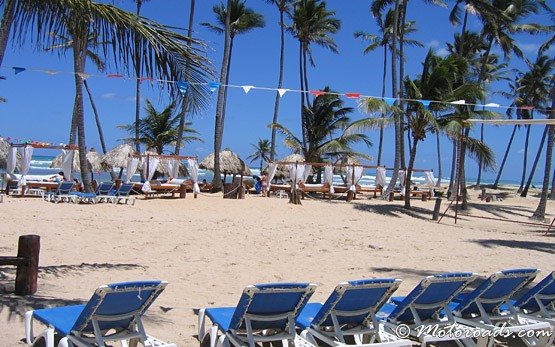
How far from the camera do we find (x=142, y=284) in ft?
12.1

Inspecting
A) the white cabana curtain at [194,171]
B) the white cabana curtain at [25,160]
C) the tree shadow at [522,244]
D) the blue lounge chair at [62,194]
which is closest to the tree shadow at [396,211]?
the tree shadow at [522,244]

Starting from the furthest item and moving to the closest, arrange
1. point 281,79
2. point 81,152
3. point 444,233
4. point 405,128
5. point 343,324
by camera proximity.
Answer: point 281,79 < point 405,128 < point 81,152 < point 444,233 < point 343,324

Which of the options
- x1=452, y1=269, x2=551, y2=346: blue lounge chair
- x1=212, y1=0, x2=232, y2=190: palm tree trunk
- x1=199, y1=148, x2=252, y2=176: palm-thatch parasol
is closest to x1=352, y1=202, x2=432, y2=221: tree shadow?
x1=212, y1=0, x2=232, y2=190: palm tree trunk

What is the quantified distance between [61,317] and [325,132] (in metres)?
24.8

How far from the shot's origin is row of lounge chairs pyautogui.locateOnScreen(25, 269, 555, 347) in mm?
3701

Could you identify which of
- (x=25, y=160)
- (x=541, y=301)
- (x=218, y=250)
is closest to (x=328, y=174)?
(x=25, y=160)

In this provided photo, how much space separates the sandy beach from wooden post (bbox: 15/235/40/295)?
3.9 inches

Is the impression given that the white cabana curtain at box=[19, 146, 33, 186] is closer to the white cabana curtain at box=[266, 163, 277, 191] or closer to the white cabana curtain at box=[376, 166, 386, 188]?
the white cabana curtain at box=[266, 163, 277, 191]

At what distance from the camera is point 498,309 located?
188 inches

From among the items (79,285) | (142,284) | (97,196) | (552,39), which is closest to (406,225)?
(97,196)

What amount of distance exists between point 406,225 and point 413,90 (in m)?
5.81

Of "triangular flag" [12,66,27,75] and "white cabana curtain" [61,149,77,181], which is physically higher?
"triangular flag" [12,66,27,75]

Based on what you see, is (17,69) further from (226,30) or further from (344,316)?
(226,30)

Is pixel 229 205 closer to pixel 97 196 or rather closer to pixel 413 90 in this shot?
pixel 97 196
